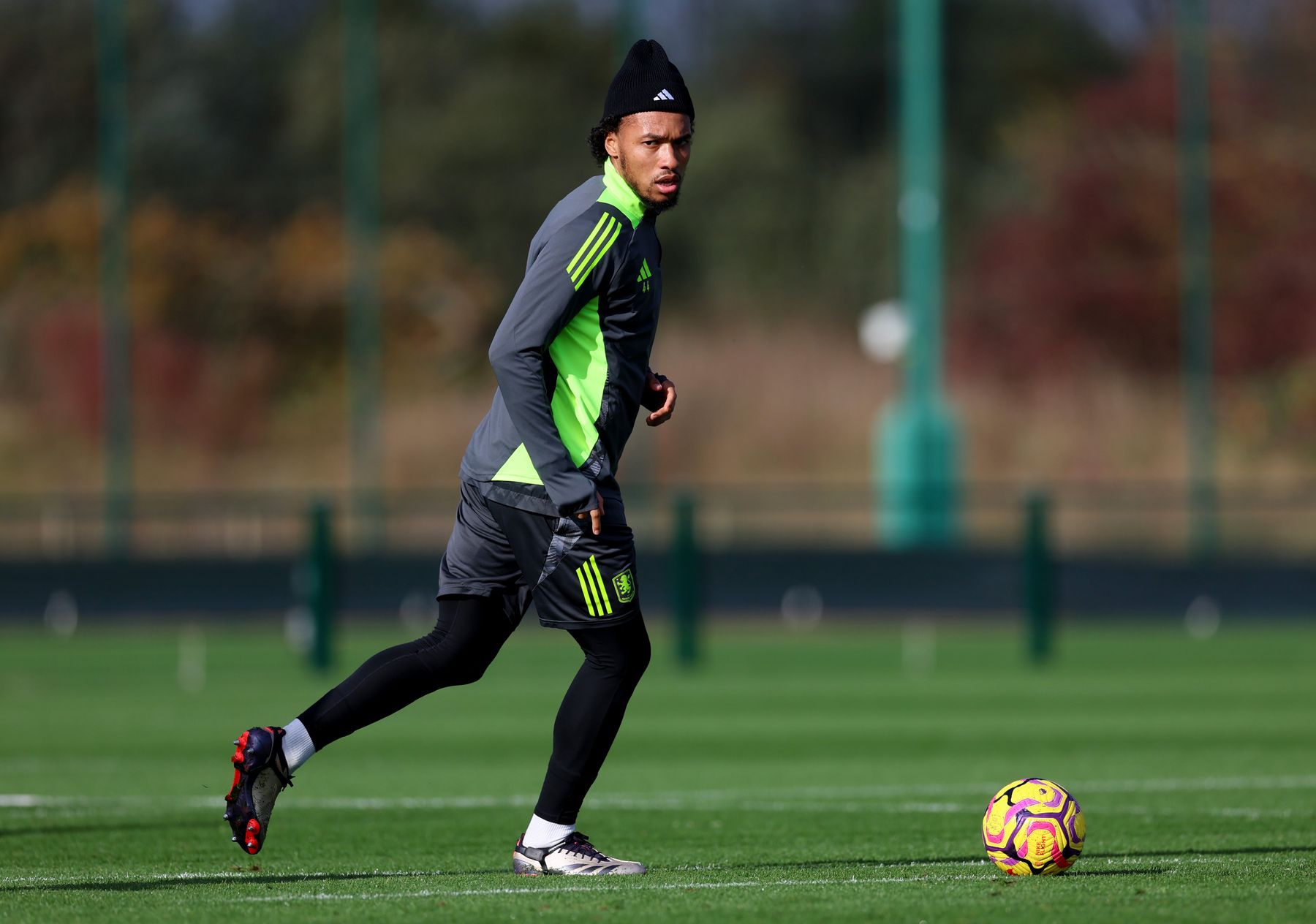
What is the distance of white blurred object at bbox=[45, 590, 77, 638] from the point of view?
23531mm

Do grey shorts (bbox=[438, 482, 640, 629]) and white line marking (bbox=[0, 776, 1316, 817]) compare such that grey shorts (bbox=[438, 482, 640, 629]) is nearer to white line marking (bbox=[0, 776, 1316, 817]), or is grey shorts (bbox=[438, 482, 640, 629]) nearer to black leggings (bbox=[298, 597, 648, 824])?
black leggings (bbox=[298, 597, 648, 824])

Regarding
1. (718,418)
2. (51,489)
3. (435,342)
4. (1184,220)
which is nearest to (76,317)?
(51,489)

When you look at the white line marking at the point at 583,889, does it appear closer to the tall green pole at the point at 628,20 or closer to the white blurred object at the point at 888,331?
the white blurred object at the point at 888,331

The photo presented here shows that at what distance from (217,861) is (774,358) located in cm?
2948

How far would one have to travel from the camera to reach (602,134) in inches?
260

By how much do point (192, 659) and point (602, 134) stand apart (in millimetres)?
15587

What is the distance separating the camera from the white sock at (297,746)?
Result: 21.4 ft

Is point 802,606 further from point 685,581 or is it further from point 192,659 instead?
point 192,659

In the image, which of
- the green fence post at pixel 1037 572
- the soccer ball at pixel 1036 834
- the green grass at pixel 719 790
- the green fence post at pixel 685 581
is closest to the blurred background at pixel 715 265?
the green fence post at pixel 1037 572

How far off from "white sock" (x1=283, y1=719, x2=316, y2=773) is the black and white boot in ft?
2.38

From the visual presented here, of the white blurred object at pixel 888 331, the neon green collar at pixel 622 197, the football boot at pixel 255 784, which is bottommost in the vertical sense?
the football boot at pixel 255 784

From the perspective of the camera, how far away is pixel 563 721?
660 centimetres

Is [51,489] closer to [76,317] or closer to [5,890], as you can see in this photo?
[76,317]

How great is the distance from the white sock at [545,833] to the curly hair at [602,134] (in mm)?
2040
